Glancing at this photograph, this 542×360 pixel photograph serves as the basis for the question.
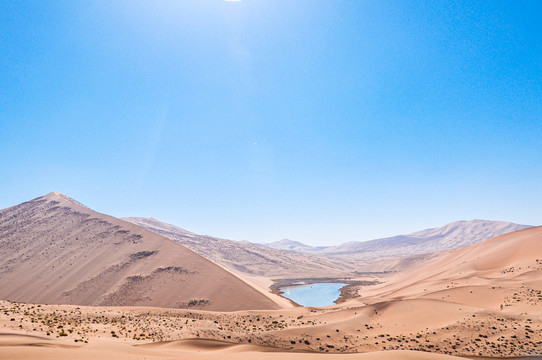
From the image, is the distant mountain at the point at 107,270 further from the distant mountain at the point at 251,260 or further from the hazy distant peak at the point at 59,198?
the distant mountain at the point at 251,260

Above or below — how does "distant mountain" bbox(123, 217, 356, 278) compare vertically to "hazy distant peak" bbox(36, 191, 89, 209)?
below

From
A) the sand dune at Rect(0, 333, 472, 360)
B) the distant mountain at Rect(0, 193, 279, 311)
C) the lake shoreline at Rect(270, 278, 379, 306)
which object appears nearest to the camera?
the sand dune at Rect(0, 333, 472, 360)

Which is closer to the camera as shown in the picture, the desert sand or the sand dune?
the sand dune

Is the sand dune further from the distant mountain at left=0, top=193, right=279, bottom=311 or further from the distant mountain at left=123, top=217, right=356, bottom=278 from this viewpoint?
the distant mountain at left=123, top=217, right=356, bottom=278

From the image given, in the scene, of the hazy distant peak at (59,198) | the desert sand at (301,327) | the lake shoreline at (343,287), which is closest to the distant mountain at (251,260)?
the lake shoreline at (343,287)

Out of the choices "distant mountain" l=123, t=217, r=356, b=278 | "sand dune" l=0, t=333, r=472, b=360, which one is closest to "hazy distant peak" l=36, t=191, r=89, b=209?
"distant mountain" l=123, t=217, r=356, b=278

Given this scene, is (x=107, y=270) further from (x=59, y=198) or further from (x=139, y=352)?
(x=59, y=198)

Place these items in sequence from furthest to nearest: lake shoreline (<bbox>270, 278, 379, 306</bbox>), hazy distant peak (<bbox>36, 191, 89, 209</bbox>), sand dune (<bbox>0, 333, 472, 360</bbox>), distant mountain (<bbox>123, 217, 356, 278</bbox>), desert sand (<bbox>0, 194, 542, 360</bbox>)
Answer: distant mountain (<bbox>123, 217, 356, 278</bbox>) → hazy distant peak (<bbox>36, 191, 89, 209</bbox>) → lake shoreline (<bbox>270, 278, 379, 306</bbox>) → desert sand (<bbox>0, 194, 542, 360</bbox>) → sand dune (<bbox>0, 333, 472, 360</bbox>)

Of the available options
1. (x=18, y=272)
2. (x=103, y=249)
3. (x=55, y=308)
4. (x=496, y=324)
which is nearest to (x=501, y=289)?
(x=496, y=324)

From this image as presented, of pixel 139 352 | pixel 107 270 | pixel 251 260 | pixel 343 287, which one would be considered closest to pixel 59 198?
pixel 107 270

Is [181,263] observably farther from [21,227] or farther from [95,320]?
[21,227]
